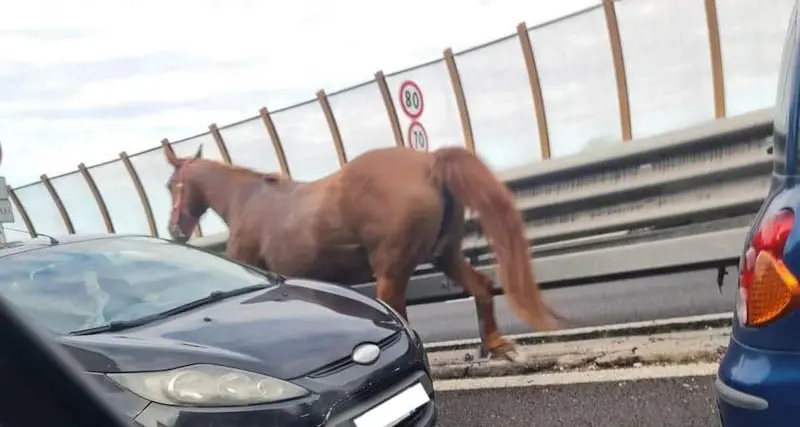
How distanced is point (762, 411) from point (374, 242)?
12.9ft

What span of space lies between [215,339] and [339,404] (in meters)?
0.54

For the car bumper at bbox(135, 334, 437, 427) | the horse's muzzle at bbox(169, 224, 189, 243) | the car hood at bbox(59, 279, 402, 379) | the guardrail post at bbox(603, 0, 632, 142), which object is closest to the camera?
the car bumper at bbox(135, 334, 437, 427)

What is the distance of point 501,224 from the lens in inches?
227

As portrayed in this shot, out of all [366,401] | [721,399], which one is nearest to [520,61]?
[366,401]

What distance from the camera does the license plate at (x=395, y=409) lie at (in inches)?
146

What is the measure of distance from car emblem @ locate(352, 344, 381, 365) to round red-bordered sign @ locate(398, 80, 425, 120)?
710 centimetres

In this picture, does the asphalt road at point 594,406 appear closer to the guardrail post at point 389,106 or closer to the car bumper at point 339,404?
the car bumper at point 339,404

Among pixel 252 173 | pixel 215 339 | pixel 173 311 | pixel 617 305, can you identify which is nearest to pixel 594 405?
pixel 215 339

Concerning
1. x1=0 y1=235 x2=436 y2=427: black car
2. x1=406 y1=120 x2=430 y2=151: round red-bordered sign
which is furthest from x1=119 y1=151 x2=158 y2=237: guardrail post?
x1=0 y1=235 x2=436 y2=427: black car

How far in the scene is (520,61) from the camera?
9.95 meters

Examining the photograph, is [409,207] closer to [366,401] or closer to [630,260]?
[630,260]

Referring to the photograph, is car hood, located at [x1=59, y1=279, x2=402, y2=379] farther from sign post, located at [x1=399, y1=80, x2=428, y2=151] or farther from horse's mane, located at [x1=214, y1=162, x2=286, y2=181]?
sign post, located at [x1=399, y1=80, x2=428, y2=151]

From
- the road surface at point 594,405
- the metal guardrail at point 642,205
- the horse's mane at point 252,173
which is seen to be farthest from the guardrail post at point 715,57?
the road surface at point 594,405

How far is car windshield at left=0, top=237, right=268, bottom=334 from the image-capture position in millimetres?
4168
